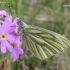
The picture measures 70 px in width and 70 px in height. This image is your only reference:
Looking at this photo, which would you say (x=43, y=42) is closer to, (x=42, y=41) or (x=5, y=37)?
(x=42, y=41)

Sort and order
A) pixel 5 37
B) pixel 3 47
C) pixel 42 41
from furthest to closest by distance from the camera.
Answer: pixel 42 41, pixel 5 37, pixel 3 47

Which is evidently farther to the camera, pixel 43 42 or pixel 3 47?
pixel 43 42

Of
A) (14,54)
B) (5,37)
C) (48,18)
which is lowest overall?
(48,18)

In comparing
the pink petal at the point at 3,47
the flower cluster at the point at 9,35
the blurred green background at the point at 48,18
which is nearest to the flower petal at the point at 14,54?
the flower cluster at the point at 9,35

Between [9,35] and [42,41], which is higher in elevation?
[9,35]

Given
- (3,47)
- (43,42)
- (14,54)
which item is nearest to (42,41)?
(43,42)

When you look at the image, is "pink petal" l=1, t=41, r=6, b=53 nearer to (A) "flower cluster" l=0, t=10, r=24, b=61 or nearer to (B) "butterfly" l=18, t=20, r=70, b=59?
(A) "flower cluster" l=0, t=10, r=24, b=61

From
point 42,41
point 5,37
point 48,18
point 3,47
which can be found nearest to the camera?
point 3,47

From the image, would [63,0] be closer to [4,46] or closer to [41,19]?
[41,19]
